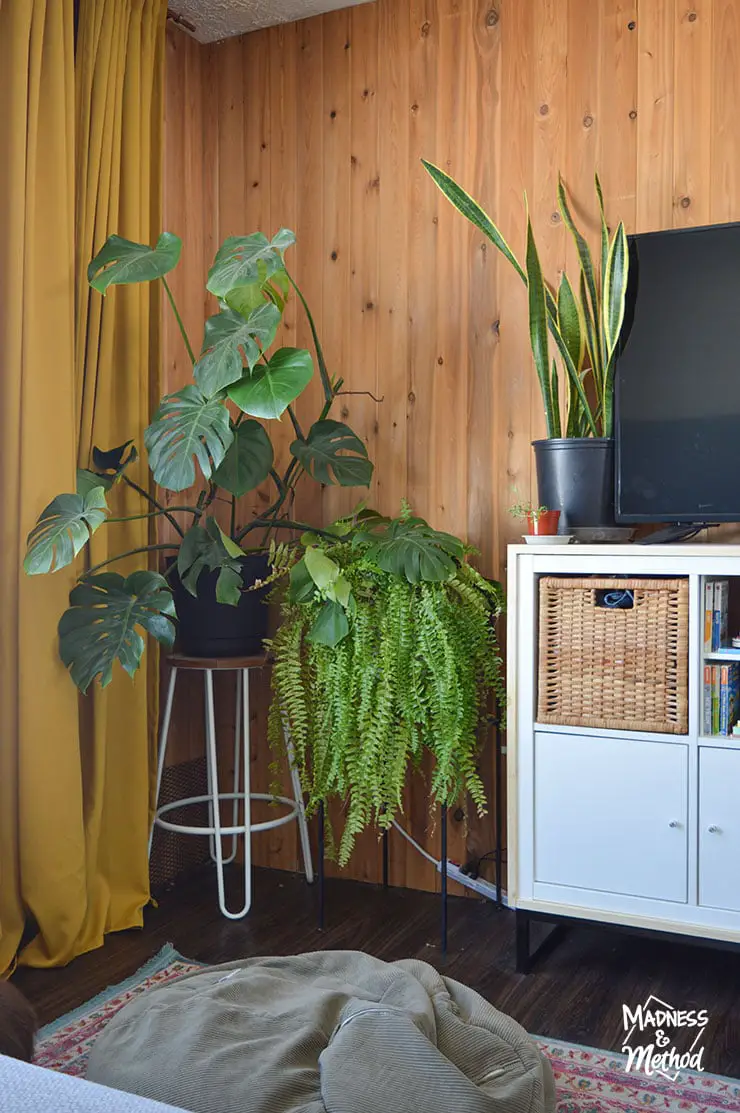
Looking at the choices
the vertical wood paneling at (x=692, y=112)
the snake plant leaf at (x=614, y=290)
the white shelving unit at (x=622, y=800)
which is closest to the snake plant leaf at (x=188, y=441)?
the white shelving unit at (x=622, y=800)

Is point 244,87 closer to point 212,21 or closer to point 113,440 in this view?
point 212,21

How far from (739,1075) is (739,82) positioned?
7.20 ft

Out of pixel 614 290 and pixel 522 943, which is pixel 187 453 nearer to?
pixel 614 290

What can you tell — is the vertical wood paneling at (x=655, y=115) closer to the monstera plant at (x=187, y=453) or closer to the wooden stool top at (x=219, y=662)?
the monstera plant at (x=187, y=453)

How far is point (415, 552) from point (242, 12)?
5.80 ft

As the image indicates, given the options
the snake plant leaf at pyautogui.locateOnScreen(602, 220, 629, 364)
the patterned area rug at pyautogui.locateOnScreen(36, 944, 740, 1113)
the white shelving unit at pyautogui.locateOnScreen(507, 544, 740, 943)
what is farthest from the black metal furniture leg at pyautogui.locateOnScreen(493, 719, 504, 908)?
the snake plant leaf at pyautogui.locateOnScreen(602, 220, 629, 364)

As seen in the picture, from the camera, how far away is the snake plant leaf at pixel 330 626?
2391mm

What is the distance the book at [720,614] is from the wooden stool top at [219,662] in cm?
112

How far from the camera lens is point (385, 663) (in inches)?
93.9

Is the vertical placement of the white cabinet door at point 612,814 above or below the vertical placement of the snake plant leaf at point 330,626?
below

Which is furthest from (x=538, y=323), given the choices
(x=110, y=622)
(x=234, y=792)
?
(x=234, y=792)

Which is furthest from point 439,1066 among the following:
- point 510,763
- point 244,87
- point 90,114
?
point 244,87

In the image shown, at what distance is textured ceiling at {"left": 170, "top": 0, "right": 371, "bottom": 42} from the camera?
2922 millimetres

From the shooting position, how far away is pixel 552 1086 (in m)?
1.56
